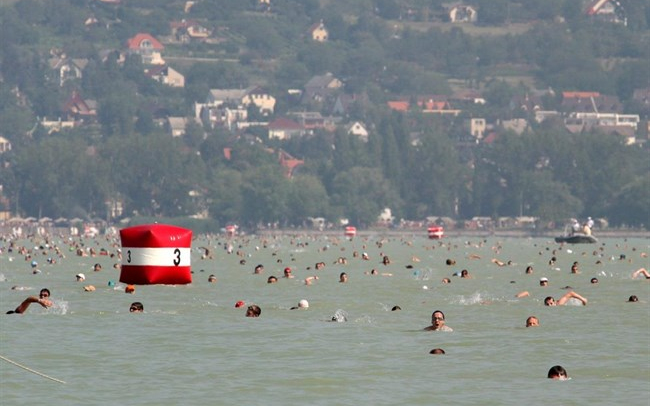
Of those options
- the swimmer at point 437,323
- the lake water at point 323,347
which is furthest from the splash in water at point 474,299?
the swimmer at point 437,323

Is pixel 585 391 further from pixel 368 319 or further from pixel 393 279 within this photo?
pixel 393 279

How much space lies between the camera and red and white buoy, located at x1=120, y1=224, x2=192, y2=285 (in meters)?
35.0

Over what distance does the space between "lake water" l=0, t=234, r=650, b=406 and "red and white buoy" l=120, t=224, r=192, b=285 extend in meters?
11.1

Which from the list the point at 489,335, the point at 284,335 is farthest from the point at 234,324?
the point at 489,335

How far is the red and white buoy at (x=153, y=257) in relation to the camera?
115ft

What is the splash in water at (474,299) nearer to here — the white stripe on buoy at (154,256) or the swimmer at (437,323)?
the swimmer at (437,323)

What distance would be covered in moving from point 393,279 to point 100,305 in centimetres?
2961

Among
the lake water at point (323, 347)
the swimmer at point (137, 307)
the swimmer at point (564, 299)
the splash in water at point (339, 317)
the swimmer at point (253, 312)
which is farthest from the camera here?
the swimmer at point (564, 299)

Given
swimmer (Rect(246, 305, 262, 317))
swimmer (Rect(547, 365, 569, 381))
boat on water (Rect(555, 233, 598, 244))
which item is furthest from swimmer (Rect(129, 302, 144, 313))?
boat on water (Rect(555, 233, 598, 244))

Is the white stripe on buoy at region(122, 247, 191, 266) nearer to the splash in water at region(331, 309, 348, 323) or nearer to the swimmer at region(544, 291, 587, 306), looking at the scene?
the splash in water at region(331, 309, 348, 323)

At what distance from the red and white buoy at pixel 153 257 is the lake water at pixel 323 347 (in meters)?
11.1

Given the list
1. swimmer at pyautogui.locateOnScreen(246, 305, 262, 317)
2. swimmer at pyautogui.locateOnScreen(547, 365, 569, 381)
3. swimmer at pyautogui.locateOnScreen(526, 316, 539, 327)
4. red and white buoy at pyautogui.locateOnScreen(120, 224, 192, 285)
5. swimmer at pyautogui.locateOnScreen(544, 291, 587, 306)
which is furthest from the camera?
swimmer at pyautogui.locateOnScreen(544, 291, 587, 306)

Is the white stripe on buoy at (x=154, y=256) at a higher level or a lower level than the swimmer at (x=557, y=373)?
higher

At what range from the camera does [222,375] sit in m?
50.5
